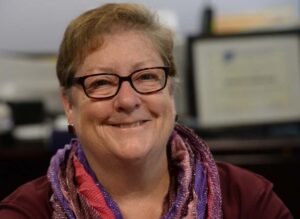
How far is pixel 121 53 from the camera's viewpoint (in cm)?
111

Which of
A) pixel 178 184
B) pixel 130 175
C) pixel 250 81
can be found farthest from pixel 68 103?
pixel 250 81

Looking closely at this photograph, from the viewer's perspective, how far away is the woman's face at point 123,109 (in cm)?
111

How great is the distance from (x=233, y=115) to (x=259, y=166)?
0.35 m

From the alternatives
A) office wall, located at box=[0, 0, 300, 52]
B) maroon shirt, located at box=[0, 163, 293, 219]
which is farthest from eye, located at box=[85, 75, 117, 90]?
office wall, located at box=[0, 0, 300, 52]

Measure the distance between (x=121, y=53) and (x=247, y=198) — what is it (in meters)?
0.51

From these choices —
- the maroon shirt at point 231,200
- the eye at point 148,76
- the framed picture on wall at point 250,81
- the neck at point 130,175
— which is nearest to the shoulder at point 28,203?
the maroon shirt at point 231,200

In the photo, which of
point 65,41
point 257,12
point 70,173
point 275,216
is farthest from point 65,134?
point 257,12

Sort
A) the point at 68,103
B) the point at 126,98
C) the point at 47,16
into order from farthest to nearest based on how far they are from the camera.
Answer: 1. the point at 47,16
2. the point at 68,103
3. the point at 126,98

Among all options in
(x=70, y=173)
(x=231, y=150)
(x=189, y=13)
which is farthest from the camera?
(x=189, y=13)

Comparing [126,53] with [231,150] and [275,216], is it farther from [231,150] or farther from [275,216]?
[231,150]

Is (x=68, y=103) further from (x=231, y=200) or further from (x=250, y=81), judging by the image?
(x=250, y=81)

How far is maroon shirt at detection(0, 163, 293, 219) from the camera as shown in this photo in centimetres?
Result: 116

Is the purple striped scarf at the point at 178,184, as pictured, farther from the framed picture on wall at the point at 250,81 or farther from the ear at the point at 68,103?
the framed picture on wall at the point at 250,81

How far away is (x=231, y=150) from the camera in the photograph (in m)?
1.84
